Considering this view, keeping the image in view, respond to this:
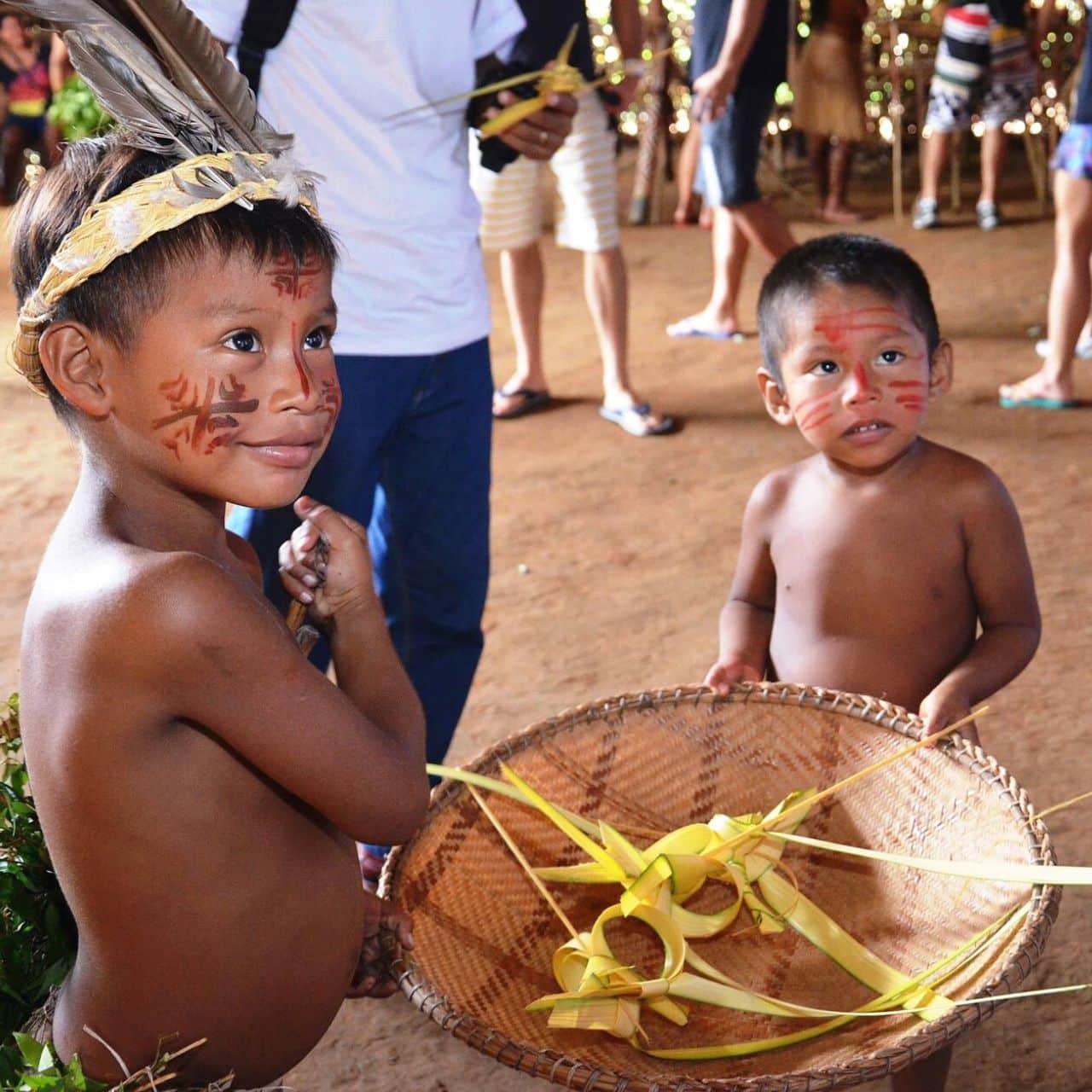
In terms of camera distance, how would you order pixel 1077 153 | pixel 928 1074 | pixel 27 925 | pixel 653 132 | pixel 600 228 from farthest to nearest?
pixel 653 132, pixel 600 228, pixel 1077 153, pixel 928 1074, pixel 27 925

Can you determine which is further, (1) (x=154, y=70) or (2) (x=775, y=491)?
(2) (x=775, y=491)

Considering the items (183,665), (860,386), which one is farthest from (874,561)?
(183,665)

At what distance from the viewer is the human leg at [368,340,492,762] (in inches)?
97.0

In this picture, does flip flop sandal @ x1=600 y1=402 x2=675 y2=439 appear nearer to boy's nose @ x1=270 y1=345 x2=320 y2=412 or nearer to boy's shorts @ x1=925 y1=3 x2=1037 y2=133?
boy's shorts @ x1=925 y1=3 x2=1037 y2=133

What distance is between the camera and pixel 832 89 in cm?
749

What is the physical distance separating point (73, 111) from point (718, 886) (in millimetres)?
7293

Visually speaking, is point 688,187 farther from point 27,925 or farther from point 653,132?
point 27,925

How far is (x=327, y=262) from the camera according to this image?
5.10 feet

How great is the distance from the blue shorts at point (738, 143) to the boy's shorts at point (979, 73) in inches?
86.9

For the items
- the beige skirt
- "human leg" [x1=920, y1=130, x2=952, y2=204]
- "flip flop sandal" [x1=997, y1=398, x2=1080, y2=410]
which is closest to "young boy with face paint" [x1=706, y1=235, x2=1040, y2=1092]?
"flip flop sandal" [x1=997, y1=398, x2=1080, y2=410]

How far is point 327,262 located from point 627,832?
3.35ft

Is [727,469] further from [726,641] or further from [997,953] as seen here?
[997,953]

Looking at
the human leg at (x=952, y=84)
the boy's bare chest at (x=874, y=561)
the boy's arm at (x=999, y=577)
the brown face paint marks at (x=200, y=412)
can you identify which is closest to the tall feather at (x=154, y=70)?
the brown face paint marks at (x=200, y=412)

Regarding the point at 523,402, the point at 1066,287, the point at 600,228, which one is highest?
the point at 600,228
